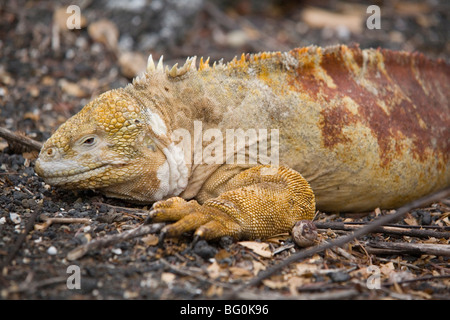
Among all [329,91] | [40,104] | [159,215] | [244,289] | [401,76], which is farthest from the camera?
[40,104]

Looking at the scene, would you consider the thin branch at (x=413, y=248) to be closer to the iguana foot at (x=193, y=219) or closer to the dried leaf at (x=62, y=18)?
the iguana foot at (x=193, y=219)

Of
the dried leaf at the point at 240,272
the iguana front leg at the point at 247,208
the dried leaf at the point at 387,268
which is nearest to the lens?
the dried leaf at the point at 240,272

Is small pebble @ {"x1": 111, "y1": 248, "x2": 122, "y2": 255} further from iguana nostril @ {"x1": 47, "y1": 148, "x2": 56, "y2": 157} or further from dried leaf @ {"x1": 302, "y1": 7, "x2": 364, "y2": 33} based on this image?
dried leaf @ {"x1": 302, "y1": 7, "x2": 364, "y2": 33}


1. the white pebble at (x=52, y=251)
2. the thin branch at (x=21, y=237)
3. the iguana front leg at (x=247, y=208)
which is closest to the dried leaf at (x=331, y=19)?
the iguana front leg at (x=247, y=208)

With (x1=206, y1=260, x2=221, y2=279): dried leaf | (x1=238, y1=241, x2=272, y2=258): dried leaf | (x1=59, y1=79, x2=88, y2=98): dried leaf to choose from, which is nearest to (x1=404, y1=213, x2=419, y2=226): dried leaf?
(x1=238, y1=241, x2=272, y2=258): dried leaf

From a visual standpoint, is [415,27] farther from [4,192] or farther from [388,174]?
[4,192]

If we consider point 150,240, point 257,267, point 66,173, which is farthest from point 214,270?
point 66,173
